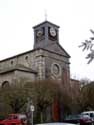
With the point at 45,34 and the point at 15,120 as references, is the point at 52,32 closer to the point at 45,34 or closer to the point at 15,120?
the point at 45,34

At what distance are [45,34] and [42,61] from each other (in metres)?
7.39

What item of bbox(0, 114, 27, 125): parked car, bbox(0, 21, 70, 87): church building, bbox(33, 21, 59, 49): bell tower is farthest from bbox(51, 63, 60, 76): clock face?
bbox(0, 114, 27, 125): parked car

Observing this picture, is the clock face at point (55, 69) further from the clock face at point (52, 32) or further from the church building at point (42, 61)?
the clock face at point (52, 32)

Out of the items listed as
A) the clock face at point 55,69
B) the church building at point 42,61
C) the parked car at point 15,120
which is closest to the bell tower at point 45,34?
the church building at point 42,61

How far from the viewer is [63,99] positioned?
160ft

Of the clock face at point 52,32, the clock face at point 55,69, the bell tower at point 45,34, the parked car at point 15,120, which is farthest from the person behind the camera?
the clock face at point 52,32

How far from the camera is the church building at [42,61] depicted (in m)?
51.7

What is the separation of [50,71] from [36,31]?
10366 mm

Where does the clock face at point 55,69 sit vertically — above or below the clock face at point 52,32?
below

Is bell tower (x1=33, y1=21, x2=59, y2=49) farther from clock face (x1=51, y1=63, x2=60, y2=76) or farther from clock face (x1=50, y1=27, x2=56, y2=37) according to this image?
clock face (x1=51, y1=63, x2=60, y2=76)

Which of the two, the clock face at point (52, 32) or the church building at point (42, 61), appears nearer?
the church building at point (42, 61)

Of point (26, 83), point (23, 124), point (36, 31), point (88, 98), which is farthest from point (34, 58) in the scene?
point (23, 124)

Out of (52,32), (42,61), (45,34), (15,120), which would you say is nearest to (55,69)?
(42,61)

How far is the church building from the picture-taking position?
51.7 meters
